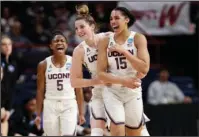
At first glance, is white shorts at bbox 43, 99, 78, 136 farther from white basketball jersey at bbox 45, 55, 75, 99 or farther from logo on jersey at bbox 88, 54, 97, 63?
logo on jersey at bbox 88, 54, 97, 63

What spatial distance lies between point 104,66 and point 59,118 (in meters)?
1.68

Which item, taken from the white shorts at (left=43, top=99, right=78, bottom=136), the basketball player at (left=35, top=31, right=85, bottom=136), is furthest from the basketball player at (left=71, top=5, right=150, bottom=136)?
the white shorts at (left=43, top=99, right=78, bottom=136)

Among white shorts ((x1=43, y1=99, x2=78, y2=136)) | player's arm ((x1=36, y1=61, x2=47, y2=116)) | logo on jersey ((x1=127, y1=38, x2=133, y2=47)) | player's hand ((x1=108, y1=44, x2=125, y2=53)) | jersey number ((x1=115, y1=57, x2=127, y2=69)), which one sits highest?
logo on jersey ((x1=127, y1=38, x2=133, y2=47))

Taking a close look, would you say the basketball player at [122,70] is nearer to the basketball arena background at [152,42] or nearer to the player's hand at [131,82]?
the player's hand at [131,82]

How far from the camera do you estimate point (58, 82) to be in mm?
7695

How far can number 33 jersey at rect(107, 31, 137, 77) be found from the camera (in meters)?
6.38

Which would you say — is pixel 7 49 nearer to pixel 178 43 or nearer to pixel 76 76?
pixel 76 76

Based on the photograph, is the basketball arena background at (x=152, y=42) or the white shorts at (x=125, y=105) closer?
the white shorts at (x=125, y=105)

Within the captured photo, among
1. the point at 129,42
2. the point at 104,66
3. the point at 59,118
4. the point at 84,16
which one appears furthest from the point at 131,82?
the point at 59,118

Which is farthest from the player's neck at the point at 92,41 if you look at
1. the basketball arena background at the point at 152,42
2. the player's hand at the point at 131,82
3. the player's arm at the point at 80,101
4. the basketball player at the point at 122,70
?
the basketball arena background at the point at 152,42

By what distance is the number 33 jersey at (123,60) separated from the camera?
6375 mm

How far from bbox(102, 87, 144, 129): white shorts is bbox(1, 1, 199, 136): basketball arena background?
3.41 meters

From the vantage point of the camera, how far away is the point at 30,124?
9.06 metres

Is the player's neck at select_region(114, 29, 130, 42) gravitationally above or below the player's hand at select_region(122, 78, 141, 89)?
above
